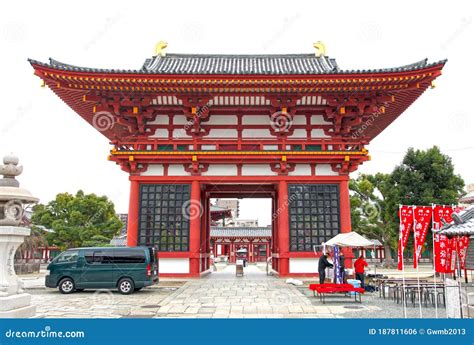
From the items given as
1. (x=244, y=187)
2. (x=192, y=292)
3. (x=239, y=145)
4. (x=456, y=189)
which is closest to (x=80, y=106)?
(x=239, y=145)

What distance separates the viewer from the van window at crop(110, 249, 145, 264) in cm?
1553

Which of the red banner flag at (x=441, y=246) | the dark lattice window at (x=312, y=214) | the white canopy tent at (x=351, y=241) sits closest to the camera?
the red banner flag at (x=441, y=246)

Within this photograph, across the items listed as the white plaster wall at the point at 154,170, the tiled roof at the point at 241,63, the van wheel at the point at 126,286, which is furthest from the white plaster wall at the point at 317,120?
the van wheel at the point at 126,286

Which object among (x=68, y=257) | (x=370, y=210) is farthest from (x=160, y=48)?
(x=370, y=210)

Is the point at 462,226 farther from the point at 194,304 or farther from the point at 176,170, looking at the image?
the point at 176,170

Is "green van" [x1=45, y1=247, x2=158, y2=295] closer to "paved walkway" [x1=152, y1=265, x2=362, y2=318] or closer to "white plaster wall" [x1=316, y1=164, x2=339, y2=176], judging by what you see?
"paved walkway" [x1=152, y1=265, x2=362, y2=318]

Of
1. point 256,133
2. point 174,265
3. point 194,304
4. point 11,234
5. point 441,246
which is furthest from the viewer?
point 256,133

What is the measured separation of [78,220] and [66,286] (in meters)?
24.7

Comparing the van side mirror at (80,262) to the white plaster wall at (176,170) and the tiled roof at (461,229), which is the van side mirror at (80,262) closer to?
the white plaster wall at (176,170)

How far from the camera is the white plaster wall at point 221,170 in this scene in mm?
21406

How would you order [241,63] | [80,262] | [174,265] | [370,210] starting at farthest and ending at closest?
1. [370,210]
2. [241,63]
3. [174,265]
4. [80,262]

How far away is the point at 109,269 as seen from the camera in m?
15.5

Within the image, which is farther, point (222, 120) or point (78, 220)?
point (78, 220)

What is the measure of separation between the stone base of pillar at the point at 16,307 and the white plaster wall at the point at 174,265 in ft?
36.8
